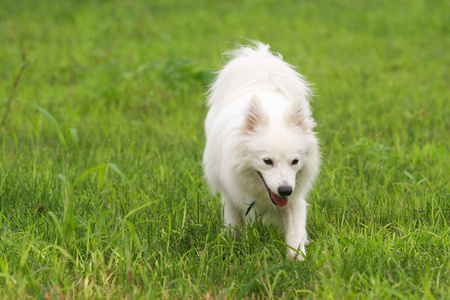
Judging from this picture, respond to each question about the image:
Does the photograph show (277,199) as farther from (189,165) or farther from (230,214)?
(189,165)

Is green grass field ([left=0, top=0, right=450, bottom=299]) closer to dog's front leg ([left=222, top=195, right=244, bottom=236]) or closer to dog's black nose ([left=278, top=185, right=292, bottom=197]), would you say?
dog's front leg ([left=222, top=195, right=244, bottom=236])

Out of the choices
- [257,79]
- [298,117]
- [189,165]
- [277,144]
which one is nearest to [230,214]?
[277,144]

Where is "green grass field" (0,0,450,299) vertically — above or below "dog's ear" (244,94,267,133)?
below

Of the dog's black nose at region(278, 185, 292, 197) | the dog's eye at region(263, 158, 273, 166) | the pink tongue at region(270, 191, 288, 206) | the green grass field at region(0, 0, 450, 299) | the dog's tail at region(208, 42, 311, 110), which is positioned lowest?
the green grass field at region(0, 0, 450, 299)

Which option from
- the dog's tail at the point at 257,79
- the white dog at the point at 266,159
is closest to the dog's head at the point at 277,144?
the white dog at the point at 266,159

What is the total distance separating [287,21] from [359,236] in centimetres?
990

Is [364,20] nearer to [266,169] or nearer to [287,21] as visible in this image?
[287,21]

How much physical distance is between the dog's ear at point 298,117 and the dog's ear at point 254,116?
5.8 inches

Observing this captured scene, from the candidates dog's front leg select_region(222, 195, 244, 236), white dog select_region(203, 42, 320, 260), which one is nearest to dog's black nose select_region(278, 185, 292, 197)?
white dog select_region(203, 42, 320, 260)

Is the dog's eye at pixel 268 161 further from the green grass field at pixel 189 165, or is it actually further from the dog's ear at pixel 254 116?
the green grass field at pixel 189 165

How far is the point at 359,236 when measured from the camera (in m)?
2.94

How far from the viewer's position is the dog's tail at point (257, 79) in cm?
383

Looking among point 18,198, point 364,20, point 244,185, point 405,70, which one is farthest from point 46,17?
point 244,185

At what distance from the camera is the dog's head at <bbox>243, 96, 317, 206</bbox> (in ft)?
9.68
